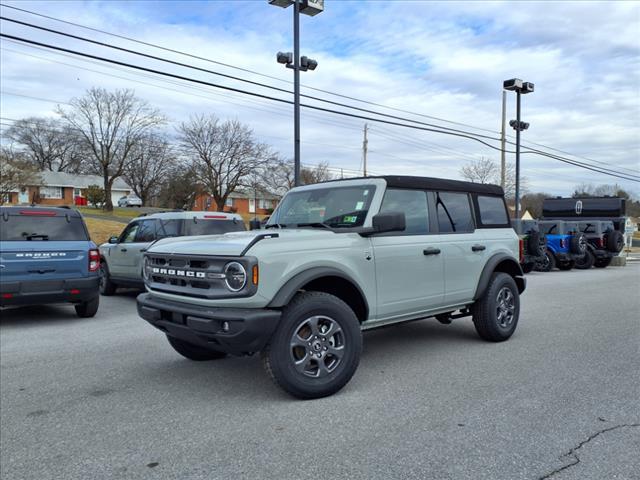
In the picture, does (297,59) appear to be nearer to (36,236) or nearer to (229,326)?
(36,236)

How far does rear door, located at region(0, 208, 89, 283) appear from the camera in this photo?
7.53 meters

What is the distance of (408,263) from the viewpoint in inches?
200

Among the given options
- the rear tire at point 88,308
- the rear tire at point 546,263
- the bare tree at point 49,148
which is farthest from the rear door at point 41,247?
the bare tree at point 49,148

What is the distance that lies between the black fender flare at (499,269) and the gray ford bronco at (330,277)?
0.07 ft

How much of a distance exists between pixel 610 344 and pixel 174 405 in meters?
5.07

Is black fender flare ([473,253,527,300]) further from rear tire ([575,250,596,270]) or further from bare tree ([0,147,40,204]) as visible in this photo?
bare tree ([0,147,40,204])

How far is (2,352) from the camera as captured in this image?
6.20 m

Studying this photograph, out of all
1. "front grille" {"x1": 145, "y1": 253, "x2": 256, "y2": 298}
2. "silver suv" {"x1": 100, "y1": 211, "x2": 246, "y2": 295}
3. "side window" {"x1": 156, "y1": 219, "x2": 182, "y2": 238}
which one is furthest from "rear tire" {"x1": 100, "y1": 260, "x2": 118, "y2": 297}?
"front grille" {"x1": 145, "y1": 253, "x2": 256, "y2": 298}

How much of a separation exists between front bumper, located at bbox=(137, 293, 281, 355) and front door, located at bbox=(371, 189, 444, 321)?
1.31 meters

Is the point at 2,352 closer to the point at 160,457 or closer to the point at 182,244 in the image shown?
the point at 182,244

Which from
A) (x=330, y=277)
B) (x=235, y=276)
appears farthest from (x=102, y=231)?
(x=235, y=276)

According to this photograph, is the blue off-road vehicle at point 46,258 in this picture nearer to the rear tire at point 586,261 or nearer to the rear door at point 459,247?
the rear door at point 459,247

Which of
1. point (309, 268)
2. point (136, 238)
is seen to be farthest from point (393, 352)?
point (136, 238)

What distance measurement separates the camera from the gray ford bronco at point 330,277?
13.1 ft
